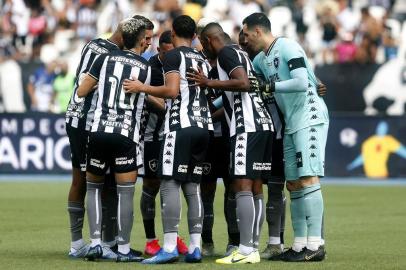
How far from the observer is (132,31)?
10.5 m

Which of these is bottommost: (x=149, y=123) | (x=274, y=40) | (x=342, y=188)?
(x=342, y=188)

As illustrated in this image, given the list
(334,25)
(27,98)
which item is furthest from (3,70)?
(334,25)

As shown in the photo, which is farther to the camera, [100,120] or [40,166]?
[40,166]

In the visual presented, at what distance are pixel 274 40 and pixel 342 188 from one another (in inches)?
407

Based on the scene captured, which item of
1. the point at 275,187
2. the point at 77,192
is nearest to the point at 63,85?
the point at 77,192

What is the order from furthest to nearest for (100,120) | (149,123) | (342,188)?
(342,188) < (149,123) < (100,120)

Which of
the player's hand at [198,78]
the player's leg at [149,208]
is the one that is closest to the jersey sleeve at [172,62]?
the player's hand at [198,78]

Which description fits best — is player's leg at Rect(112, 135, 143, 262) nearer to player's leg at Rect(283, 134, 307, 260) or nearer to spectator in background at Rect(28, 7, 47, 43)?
player's leg at Rect(283, 134, 307, 260)

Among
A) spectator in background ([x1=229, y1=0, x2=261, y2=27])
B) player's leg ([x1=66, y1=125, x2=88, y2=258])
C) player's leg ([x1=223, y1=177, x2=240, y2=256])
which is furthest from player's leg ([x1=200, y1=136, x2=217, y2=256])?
spectator in background ([x1=229, y1=0, x2=261, y2=27])

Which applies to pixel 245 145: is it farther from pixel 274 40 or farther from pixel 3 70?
pixel 3 70

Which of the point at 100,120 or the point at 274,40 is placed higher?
the point at 274,40

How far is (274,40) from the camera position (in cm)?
1091

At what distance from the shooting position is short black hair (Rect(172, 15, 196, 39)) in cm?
1055

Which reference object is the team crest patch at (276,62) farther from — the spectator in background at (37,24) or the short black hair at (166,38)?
the spectator in background at (37,24)
